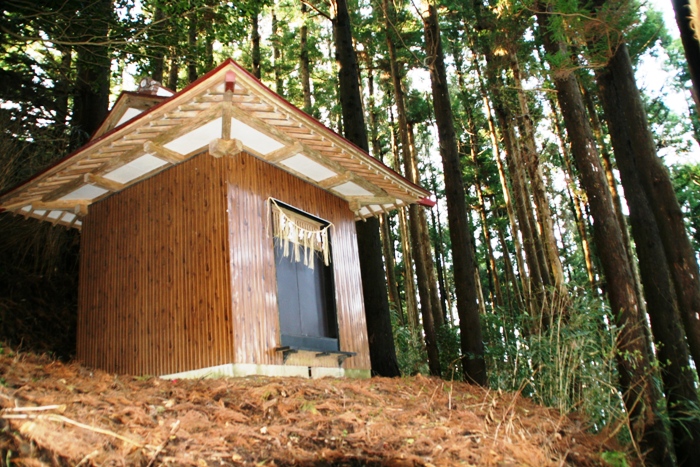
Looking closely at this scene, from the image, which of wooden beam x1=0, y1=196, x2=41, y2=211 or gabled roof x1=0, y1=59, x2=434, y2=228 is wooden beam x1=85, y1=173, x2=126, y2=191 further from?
wooden beam x1=0, y1=196, x2=41, y2=211

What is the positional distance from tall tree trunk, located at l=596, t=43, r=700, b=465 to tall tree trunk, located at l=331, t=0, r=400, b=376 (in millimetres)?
4084

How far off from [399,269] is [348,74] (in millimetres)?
19686

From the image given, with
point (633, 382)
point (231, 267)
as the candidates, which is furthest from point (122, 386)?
point (633, 382)

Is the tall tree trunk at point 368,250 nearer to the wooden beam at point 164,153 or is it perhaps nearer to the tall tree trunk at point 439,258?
the wooden beam at point 164,153

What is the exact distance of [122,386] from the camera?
5.25m

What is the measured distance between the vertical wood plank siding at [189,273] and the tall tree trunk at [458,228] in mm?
1966

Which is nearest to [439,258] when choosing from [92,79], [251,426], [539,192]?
[539,192]

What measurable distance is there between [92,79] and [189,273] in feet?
26.2

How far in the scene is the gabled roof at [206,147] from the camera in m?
6.20

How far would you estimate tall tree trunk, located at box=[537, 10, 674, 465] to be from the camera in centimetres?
649

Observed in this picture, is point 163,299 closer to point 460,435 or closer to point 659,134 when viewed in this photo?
point 460,435

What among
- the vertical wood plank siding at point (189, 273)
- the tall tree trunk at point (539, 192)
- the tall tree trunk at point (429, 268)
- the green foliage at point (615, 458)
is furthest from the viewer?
the tall tree trunk at point (429, 268)

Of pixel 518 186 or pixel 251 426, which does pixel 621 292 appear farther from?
pixel 518 186

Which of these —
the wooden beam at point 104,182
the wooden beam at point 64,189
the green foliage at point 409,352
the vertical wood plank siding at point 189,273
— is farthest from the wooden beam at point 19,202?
the green foliage at point 409,352
